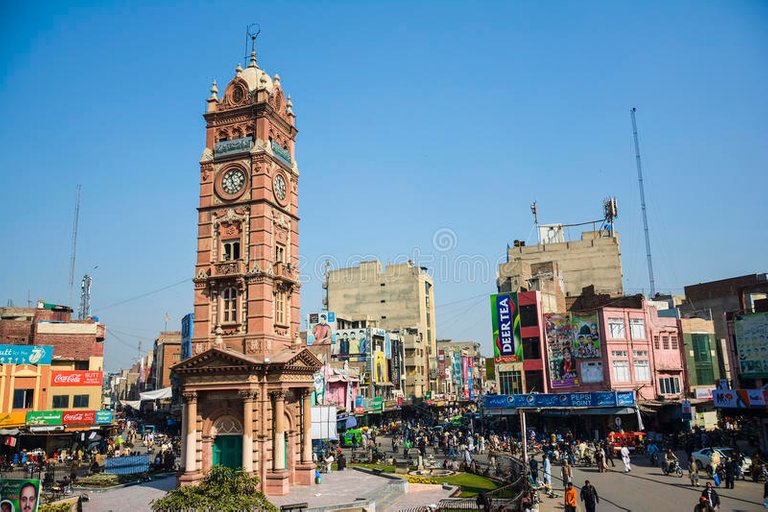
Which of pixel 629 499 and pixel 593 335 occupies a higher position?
pixel 593 335

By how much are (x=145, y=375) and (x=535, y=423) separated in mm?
104112

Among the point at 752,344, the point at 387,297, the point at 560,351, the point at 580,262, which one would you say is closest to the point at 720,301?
the point at 580,262

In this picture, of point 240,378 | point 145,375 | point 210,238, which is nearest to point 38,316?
point 210,238

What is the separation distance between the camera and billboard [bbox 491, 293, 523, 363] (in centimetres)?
5925

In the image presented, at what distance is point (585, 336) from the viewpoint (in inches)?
2226

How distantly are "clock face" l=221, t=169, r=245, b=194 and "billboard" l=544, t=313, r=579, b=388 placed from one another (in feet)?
114

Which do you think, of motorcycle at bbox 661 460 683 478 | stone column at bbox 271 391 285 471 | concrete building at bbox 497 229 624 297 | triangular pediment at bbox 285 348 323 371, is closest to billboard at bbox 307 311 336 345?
concrete building at bbox 497 229 624 297

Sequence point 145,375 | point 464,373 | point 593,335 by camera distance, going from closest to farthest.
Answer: point 593,335, point 464,373, point 145,375

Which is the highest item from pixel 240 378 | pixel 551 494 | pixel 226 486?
pixel 240 378

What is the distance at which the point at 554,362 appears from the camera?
5756 cm

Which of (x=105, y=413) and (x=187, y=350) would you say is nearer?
(x=105, y=413)

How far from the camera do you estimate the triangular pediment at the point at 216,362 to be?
31656mm

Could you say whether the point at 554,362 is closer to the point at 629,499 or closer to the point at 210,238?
the point at 629,499

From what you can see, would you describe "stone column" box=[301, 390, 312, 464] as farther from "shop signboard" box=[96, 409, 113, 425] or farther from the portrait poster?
the portrait poster
